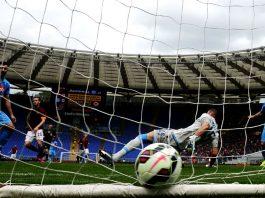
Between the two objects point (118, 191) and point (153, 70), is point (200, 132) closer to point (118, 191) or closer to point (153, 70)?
point (118, 191)

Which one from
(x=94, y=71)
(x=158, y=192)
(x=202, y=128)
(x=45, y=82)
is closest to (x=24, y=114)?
(x=45, y=82)

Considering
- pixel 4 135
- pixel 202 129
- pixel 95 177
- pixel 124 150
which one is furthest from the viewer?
pixel 202 129

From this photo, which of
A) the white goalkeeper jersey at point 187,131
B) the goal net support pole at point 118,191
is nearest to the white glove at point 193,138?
the white goalkeeper jersey at point 187,131

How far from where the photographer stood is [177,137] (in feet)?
21.2

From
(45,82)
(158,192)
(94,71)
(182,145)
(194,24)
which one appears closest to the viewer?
(158,192)

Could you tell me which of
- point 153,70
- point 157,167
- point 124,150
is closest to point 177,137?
point 124,150

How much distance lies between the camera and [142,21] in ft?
14.7

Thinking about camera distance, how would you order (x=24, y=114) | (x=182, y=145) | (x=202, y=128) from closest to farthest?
(x=182, y=145), (x=202, y=128), (x=24, y=114)

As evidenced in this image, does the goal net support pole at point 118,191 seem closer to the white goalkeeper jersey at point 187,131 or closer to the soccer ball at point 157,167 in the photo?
the soccer ball at point 157,167

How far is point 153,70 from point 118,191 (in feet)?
57.9

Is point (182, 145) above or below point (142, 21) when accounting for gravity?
Answer: below

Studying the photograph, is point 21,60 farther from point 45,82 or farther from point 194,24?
point 194,24

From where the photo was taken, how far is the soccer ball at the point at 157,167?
2.89 meters

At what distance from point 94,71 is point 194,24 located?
14.3 m
